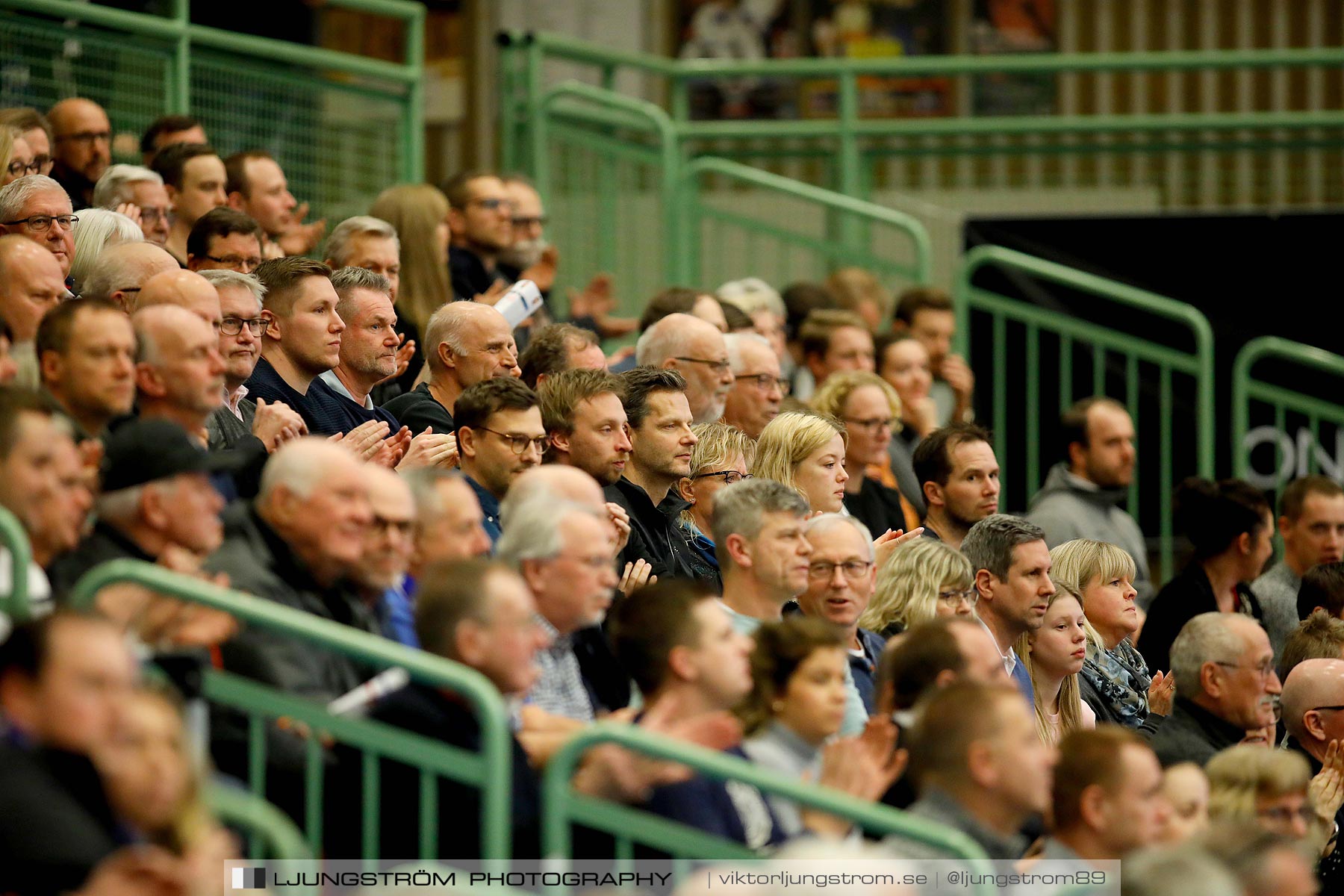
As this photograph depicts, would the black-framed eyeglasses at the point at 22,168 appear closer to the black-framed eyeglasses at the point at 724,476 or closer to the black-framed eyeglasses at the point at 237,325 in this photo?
the black-framed eyeglasses at the point at 237,325

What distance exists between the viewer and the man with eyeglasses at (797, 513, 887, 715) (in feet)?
18.2

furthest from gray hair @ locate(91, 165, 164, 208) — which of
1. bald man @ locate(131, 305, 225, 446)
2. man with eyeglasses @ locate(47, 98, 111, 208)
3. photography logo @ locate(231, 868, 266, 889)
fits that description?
photography logo @ locate(231, 868, 266, 889)

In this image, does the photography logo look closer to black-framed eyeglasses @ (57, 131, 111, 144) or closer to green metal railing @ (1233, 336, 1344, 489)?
black-framed eyeglasses @ (57, 131, 111, 144)

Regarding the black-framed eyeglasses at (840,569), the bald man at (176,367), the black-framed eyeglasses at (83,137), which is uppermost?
Answer: the black-framed eyeglasses at (83,137)

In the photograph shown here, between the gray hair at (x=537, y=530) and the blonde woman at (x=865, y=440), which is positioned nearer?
the gray hair at (x=537, y=530)

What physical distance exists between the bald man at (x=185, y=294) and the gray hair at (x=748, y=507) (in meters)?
1.40

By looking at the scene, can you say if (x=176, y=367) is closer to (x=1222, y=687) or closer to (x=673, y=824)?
(x=673, y=824)

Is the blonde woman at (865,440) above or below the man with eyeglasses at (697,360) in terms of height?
below

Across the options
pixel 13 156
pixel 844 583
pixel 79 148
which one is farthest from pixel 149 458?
pixel 79 148

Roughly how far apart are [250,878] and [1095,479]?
5.62m

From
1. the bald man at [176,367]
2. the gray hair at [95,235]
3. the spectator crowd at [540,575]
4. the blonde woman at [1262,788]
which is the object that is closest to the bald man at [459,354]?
the spectator crowd at [540,575]

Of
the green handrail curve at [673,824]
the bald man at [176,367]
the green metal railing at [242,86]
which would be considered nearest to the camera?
the green handrail curve at [673,824]

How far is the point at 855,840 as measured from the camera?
4.32 metres

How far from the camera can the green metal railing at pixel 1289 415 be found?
9672 millimetres
